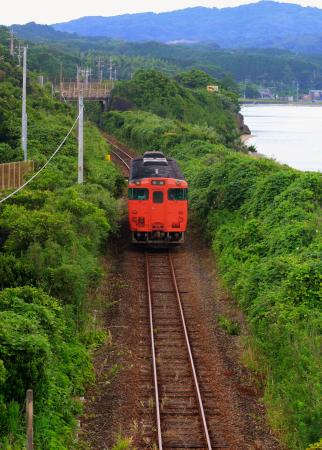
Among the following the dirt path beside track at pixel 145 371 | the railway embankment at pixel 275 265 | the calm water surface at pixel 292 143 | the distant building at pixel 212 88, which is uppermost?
the distant building at pixel 212 88

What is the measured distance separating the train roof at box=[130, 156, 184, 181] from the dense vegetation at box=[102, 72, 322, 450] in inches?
116

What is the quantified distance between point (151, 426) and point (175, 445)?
3.05 ft

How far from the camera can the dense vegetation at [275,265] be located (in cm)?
1531

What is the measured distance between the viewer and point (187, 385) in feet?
55.7

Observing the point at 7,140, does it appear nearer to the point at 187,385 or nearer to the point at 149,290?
the point at 149,290

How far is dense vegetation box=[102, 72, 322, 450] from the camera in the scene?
15312 millimetres

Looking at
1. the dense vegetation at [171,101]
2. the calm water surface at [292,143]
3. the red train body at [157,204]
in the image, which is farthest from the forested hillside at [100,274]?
the dense vegetation at [171,101]

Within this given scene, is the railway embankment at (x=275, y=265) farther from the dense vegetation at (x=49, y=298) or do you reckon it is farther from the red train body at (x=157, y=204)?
the dense vegetation at (x=49, y=298)

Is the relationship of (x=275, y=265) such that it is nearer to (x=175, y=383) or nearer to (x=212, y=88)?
(x=175, y=383)

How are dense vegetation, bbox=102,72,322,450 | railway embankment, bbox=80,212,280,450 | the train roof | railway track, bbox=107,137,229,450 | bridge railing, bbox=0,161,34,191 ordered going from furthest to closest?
1. the train roof
2. bridge railing, bbox=0,161,34,191
3. dense vegetation, bbox=102,72,322,450
4. railway embankment, bbox=80,212,280,450
5. railway track, bbox=107,137,229,450

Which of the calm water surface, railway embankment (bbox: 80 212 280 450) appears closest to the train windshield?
railway embankment (bbox: 80 212 280 450)

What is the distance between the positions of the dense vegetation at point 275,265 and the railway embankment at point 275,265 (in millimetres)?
24

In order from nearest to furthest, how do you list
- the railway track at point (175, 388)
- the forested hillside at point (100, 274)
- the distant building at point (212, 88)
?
the forested hillside at point (100, 274), the railway track at point (175, 388), the distant building at point (212, 88)

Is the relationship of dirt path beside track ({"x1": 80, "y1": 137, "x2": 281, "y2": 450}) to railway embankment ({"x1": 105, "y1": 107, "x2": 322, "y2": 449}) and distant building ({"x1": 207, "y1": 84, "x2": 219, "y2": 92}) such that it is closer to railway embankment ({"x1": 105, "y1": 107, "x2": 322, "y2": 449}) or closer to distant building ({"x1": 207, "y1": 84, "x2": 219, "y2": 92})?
railway embankment ({"x1": 105, "y1": 107, "x2": 322, "y2": 449})
